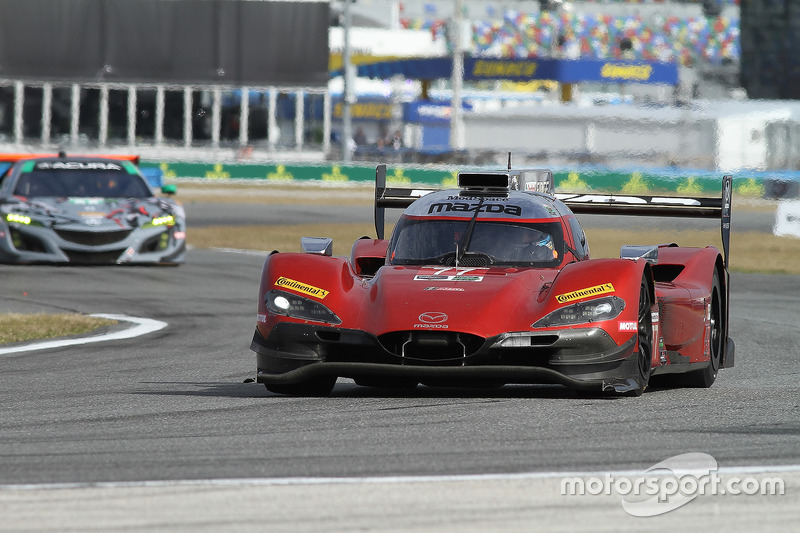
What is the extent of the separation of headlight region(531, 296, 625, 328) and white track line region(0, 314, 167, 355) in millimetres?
5009

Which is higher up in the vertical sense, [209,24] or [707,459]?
[209,24]

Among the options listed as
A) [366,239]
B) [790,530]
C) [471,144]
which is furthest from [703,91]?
[790,530]

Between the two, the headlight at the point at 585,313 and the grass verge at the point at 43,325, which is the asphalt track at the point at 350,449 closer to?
the headlight at the point at 585,313

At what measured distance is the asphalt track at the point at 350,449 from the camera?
4641 mm

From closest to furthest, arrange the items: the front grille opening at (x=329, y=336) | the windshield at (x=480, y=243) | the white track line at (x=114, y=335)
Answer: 1. the front grille opening at (x=329, y=336)
2. the windshield at (x=480, y=243)
3. the white track line at (x=114, y=335)

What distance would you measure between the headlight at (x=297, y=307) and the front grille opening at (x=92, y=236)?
10.6 meters

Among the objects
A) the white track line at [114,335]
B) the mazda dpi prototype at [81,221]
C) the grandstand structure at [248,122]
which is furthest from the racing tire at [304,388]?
the grandstand structure at [248,122]

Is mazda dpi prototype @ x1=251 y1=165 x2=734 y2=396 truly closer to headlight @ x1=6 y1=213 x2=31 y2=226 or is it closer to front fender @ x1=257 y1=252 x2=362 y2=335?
front fender @ x1=257 y1=252 x2=362 y2=335

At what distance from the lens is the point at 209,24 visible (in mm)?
51344

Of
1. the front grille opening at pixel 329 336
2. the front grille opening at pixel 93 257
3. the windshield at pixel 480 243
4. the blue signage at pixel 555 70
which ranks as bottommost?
the front grille opening at pixel 93 257

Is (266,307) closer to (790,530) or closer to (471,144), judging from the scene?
(790,530)

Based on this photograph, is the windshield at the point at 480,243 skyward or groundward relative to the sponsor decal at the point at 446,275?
skyward

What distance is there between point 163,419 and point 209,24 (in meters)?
45.8

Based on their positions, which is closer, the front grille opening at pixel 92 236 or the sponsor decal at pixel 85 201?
the front grille opening at pixel 92 236
